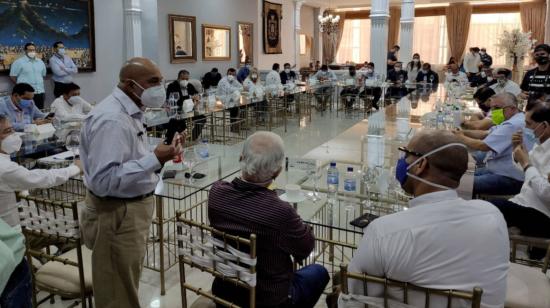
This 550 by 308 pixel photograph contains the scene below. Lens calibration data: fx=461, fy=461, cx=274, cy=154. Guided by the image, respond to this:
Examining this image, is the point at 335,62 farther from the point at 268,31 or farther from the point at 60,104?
the point at 60,104

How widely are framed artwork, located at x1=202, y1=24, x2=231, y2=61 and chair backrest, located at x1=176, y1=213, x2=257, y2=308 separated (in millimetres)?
10444

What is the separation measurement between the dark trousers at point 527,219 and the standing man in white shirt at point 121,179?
2179 millimetres

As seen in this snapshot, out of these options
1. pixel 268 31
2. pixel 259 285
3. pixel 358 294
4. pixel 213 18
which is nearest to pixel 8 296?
pixel 259 285

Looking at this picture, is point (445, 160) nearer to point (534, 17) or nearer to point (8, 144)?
point (8, 144)

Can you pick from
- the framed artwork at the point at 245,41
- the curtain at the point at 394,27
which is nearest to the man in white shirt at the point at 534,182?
the framed artwork at the point at 245,41

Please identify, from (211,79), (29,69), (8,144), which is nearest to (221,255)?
(8,144)

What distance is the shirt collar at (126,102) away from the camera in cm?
207

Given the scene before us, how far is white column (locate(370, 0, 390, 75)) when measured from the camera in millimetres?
10914

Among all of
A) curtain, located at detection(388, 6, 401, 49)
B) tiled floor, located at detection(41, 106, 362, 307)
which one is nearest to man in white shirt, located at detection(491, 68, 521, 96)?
tiled floor, located at detection(41, 106, 362, 307)

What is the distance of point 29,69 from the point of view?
736 cm

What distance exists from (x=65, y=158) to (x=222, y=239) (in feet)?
8.62

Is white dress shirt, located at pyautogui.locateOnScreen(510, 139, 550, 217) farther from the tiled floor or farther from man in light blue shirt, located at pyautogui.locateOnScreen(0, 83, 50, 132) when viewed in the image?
man in light blue shirt, located at pyautogui.locateOnScreen(0, 83, 50, 132)

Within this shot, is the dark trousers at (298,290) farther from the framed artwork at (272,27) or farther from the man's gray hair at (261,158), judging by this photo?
the framed artwork at (272,27)

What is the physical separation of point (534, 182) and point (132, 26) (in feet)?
28.7
